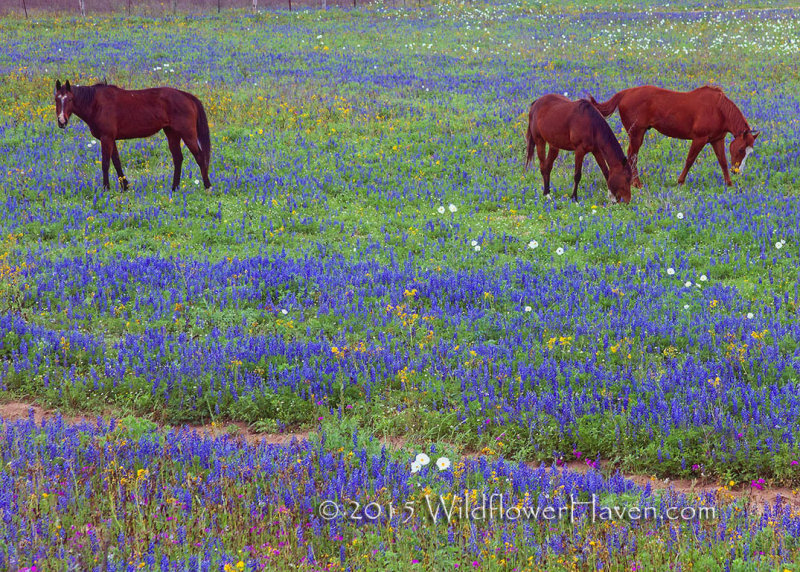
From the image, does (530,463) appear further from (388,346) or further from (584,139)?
(584,139)

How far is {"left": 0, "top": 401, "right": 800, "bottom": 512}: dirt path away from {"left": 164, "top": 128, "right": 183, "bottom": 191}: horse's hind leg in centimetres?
790

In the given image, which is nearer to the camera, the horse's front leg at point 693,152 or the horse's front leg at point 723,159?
the horse's front leg at point 693,152

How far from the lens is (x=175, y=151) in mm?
14070

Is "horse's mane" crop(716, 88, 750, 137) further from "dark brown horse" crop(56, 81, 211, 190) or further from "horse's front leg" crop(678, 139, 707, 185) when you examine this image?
"dark brown horse" crop(56, 81, 211, 190)

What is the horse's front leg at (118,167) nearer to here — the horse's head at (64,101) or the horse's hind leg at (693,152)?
the horse's head at (64,101)

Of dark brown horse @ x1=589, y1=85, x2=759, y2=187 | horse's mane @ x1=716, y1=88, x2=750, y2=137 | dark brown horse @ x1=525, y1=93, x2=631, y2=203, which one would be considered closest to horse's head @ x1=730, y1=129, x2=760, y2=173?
Result: dark brown horse @ x1=589, y1=85, x2=759, y2=187

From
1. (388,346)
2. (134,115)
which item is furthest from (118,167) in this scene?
(388,346)

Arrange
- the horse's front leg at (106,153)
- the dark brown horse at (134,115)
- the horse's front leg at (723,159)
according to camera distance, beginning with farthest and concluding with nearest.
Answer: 1. the horse's front leg at (723,159)
2. the horse's front leg at (106,153)
3. the dark brown horse at (134,115)

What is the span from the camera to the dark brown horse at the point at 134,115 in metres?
13.4

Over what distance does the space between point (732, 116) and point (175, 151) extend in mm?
10827

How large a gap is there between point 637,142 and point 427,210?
4769 mm

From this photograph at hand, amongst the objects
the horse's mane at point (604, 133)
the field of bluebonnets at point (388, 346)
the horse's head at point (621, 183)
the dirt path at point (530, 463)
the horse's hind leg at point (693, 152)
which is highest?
the horse's mane at point (604, 133)

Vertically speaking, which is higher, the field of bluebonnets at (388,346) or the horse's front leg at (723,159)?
the horse's front leg at (723,159)

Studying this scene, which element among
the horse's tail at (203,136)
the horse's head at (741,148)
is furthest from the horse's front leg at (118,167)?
the horse's head at (741,148)
